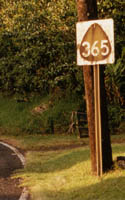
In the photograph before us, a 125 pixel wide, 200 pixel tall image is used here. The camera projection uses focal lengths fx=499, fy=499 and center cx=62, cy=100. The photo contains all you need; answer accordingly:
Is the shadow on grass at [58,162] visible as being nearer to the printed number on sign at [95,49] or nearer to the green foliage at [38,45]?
the printed number on sign at [95,49]

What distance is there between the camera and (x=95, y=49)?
32.6 feet

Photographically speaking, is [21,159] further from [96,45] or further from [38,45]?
[38,45]

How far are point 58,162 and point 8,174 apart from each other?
1.86m

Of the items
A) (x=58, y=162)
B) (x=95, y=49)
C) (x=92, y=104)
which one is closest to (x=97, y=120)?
(x=92, y=104)

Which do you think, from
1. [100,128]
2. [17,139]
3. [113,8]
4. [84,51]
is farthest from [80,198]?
[113,8]

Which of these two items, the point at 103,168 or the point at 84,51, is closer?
the point at 84,51

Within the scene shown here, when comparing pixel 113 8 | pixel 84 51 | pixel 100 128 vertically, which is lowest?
pixel 100 128

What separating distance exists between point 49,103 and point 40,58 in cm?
242

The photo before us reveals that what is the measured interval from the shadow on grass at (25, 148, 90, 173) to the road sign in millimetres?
3683

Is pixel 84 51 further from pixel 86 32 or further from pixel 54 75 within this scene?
pixel 54 75

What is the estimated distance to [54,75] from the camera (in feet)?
85.1

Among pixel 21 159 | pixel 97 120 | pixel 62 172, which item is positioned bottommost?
pixel 21 159

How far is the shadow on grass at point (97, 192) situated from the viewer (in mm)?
9148

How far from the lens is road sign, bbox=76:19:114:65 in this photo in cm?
973
